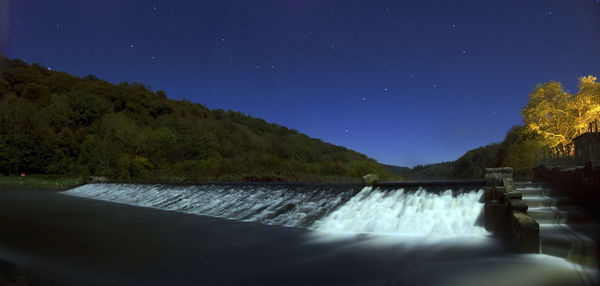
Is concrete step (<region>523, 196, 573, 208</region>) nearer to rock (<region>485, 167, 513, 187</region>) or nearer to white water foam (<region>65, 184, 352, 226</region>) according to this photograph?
rock (<region>485, 167, 513, 187</region>)

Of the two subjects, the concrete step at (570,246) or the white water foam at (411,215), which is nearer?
the concrete step at (570,246)

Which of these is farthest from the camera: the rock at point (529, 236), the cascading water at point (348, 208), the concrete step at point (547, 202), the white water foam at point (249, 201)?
the white water foam at point (249, 201)

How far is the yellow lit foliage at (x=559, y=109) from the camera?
24.4 m

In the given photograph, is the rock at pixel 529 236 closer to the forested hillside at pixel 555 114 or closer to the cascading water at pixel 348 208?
the cascading water at pixel 348 208

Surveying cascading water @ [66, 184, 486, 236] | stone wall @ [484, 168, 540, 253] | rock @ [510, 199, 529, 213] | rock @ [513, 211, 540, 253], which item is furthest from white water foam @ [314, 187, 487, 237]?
rock @ [513, 211, 540, 253]

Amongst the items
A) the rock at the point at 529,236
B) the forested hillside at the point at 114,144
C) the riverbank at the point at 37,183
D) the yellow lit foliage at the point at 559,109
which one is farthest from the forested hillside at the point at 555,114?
the riverbank at the point at 37,183

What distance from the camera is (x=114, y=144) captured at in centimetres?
3734

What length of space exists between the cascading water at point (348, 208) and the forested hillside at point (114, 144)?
21.0 metres

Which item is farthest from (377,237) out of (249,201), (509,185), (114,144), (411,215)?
(114,144)

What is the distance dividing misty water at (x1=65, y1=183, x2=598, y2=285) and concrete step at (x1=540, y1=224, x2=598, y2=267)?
0.16m

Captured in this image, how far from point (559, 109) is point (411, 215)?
25234mm

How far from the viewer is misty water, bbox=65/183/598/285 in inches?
165

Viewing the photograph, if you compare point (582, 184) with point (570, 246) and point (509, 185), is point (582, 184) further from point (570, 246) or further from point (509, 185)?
point (570, 246)

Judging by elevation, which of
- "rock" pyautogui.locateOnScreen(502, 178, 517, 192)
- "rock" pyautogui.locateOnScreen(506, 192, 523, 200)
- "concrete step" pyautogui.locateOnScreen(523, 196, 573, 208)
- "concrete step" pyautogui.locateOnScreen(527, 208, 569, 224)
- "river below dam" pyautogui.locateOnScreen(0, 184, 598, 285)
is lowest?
"river below dam" pyautogui.locateOnScreen(0, 184, 598, 285)
